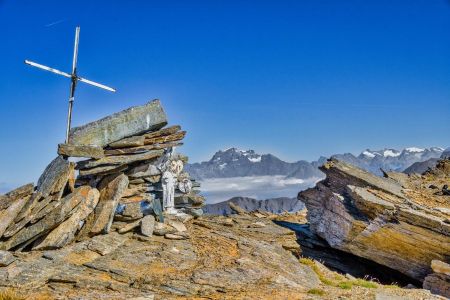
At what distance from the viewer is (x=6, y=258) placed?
57.2 ft

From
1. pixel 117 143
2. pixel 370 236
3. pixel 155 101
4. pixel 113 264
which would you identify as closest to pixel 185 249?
pixel 113 264

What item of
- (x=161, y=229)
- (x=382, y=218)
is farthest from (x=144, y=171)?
(x=382, y=218)

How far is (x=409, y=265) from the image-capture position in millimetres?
23484

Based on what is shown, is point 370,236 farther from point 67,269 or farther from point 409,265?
point 67,269

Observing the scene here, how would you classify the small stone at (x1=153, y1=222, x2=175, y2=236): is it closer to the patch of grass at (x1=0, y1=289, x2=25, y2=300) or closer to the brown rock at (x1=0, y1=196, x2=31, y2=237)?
the brown rock at (x1=0, y1=196, x2=31, y2=237)

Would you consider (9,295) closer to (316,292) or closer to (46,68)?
(316,292)

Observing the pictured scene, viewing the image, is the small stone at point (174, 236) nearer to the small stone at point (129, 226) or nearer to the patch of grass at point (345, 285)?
the small stone at point (129, 226)

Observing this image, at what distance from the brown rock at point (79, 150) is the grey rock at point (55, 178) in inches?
21.3

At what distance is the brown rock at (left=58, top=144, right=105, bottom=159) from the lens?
2234 centimetres

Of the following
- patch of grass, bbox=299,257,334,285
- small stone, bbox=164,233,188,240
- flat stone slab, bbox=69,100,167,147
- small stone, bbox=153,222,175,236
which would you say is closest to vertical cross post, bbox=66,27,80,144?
flat stone slab, bbox=69,100,167,147

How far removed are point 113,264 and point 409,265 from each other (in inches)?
628

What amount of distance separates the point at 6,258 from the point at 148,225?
706cm

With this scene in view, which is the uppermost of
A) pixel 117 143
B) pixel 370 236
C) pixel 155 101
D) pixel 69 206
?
pixel 155 101

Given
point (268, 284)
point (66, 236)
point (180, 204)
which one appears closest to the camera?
point (268, 284)
